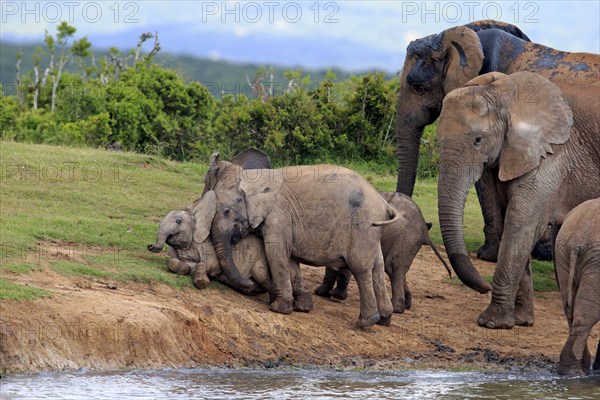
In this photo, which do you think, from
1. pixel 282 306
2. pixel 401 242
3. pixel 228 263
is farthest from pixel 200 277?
pixel 401 242

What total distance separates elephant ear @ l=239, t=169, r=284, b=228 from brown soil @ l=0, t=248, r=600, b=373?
2.37 ft

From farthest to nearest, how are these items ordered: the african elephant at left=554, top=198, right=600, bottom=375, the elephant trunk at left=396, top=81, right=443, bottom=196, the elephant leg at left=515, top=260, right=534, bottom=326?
the elephant trunk at left=396, top=81, right=443, bottom=196, the elephant leg at left=515, top=260, right=534, bottom=326, the african elephant at left=554, top=198, right=600, bottom=375

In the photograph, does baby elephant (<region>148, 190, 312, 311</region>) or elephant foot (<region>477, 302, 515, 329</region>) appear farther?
elephant foot (<region>477, 302, 515, 329</region>)

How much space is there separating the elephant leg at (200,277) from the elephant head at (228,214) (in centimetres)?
17

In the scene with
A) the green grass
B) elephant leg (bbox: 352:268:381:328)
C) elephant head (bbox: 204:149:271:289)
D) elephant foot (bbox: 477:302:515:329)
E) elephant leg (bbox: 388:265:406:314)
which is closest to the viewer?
the green grass

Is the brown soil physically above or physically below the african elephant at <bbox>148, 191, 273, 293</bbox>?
below

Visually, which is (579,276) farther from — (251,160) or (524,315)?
(251,160)

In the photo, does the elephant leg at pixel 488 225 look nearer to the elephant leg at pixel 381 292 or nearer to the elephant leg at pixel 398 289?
the elephant leg at pixel 398 289

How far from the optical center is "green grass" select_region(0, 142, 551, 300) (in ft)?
36.1

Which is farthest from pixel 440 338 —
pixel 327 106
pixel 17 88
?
pixel 17 88

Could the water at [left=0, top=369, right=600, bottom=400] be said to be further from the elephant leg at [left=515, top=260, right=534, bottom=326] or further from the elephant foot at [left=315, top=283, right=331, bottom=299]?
the elephant foot at [left=315, top=283, right=331, bottom=299]

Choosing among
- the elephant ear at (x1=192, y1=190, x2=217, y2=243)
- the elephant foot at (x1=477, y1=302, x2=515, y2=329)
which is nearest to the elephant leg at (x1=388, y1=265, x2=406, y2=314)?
the elephant foot at (x1=477, y1=302, x2=515, y2=329)

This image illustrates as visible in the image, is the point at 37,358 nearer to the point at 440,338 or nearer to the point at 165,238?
the point at 165,238

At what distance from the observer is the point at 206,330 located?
10320mm
